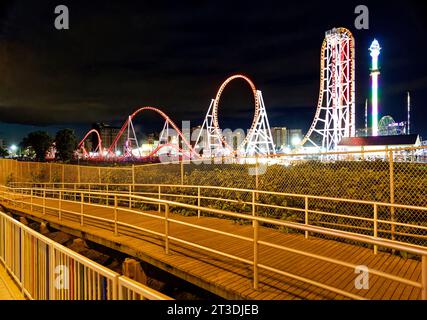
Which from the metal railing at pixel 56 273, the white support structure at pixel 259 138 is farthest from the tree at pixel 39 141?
the metal railing at pixel 56 273

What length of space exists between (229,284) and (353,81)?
3773 cm

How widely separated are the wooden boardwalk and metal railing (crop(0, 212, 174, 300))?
153 cm

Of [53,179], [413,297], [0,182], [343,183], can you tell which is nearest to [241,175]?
[343,183]

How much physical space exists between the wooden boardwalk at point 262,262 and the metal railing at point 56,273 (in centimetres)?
153

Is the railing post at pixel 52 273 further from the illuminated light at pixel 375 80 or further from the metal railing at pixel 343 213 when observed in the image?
the illuminated light at pixel 375 80

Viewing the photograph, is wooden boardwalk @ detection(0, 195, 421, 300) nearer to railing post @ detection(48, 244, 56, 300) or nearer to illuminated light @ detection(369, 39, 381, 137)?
railing post @ detection(48, 244, 56, 300)

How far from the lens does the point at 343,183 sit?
7.86 m

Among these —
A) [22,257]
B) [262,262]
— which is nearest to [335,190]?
[262,262]

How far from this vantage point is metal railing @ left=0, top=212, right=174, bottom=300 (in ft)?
8.53

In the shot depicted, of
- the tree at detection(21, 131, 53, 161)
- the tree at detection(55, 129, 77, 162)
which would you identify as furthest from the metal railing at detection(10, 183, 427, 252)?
the tree at detection(21, 131, 53, 161)

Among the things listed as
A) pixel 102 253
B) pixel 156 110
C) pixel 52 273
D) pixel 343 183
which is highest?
pixel 156 110
